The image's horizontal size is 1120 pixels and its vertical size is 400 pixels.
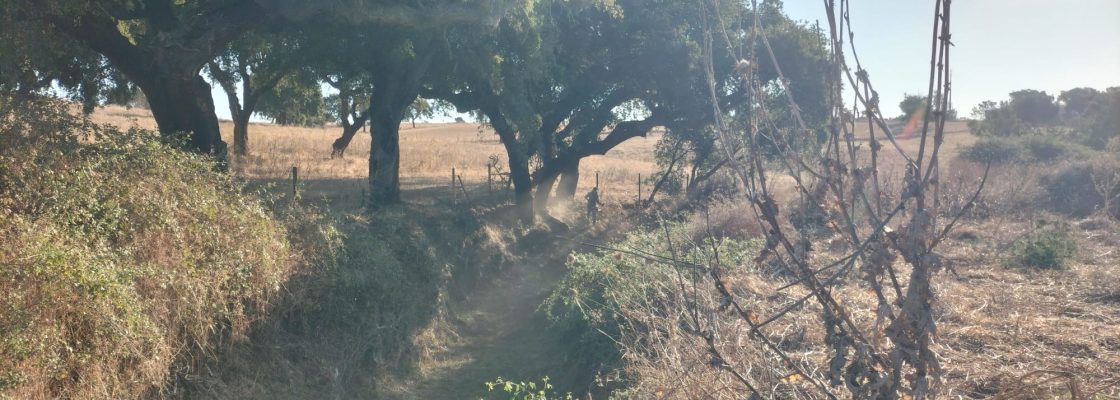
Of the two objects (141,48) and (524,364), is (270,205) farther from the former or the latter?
(524,364)

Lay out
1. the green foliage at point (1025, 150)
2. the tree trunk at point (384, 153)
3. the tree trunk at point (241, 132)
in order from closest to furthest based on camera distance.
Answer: the tree trunk at point (384, 153)
the tree trunk at point (241, 132)
the green foliage at point (1025, 150)

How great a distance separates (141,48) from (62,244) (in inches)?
244

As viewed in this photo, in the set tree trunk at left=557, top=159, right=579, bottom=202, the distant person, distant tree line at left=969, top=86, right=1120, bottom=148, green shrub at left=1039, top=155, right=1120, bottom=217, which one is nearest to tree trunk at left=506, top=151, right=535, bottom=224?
the distant person

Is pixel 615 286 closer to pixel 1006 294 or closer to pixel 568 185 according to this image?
pixel 1006 294

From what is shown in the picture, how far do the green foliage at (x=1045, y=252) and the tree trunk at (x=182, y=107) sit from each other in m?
12.6

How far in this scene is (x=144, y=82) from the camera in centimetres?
1154

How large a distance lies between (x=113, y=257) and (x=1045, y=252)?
12.6 metres

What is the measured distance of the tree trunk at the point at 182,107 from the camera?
11406 mm

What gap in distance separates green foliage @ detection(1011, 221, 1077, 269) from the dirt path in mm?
7508

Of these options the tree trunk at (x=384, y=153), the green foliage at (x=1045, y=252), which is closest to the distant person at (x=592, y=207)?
the tree trunk at (x=384, y=153)

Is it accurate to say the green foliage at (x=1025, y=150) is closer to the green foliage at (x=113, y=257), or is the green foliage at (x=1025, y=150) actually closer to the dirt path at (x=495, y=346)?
the dirt path at (x=495, y=346)

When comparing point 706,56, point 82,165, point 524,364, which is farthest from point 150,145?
point 706,56

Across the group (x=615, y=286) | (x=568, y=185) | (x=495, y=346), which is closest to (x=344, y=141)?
(x=568, y=185)

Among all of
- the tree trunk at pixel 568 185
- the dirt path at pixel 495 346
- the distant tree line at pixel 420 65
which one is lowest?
the dirt path at pixel 495 346
